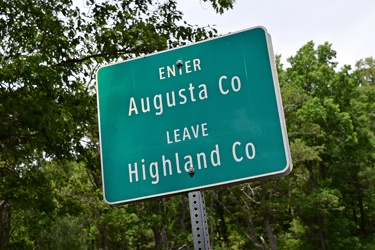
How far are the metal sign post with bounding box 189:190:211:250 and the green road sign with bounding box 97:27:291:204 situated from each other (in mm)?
56

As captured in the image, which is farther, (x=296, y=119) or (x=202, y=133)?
(x=296, y=119)

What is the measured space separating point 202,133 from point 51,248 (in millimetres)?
19544

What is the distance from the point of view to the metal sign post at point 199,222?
209 cm

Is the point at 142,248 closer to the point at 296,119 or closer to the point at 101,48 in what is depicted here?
the point at 296,119

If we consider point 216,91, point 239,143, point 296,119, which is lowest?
point 239,143

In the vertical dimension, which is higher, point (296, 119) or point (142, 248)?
point (296, 119)

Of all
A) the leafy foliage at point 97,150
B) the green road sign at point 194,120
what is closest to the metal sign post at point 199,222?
the green road sign at point 194,120

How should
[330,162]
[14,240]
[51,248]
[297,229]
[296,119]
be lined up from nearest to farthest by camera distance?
[51,248] → [14,240] → [296,119] → [330,162] → [297,229]

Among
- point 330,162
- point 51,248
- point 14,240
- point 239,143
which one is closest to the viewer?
point 239,143

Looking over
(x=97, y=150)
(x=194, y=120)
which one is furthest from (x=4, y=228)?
(x=194, y=120)

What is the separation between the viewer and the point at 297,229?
34375mm

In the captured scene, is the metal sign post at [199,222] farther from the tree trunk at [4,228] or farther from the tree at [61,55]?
the tree trunk at [4,228]

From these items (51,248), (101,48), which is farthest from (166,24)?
(51,248)

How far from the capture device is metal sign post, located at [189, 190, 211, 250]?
6.84 feet
